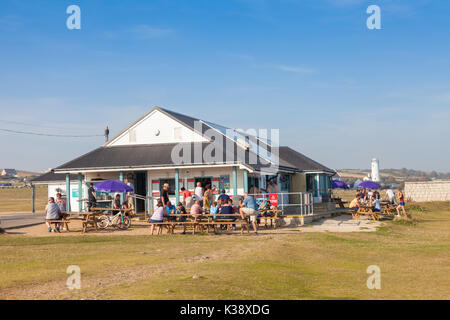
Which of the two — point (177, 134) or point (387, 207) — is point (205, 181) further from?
point (387, 207)

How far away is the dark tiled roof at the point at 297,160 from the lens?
111 feet

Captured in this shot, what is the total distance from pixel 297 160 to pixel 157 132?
11.6 m

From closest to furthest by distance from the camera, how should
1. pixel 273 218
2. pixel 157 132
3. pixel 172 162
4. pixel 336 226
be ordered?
1. pixel 273 218
2. pixel 336 226
3. pixel 172 162
4. pixel 157 132

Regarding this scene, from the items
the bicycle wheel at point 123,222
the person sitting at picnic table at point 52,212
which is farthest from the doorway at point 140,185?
the person sitting at picnic table at point 52,212

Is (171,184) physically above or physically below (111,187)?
above

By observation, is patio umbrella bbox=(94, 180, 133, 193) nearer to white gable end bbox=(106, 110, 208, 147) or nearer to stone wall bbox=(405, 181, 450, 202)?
white gable end bbox=(106, 110, 208, 147)

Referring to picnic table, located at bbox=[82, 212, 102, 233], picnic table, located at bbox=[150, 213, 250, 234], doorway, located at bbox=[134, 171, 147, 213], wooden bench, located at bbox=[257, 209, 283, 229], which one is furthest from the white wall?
wooden bench, located at bbox=[257, 209, 283, 229]

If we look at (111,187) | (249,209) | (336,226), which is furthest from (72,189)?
(336,226)

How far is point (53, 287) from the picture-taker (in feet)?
28.0

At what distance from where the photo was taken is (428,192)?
43406 mm

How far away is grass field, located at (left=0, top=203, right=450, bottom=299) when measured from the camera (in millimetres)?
8055
